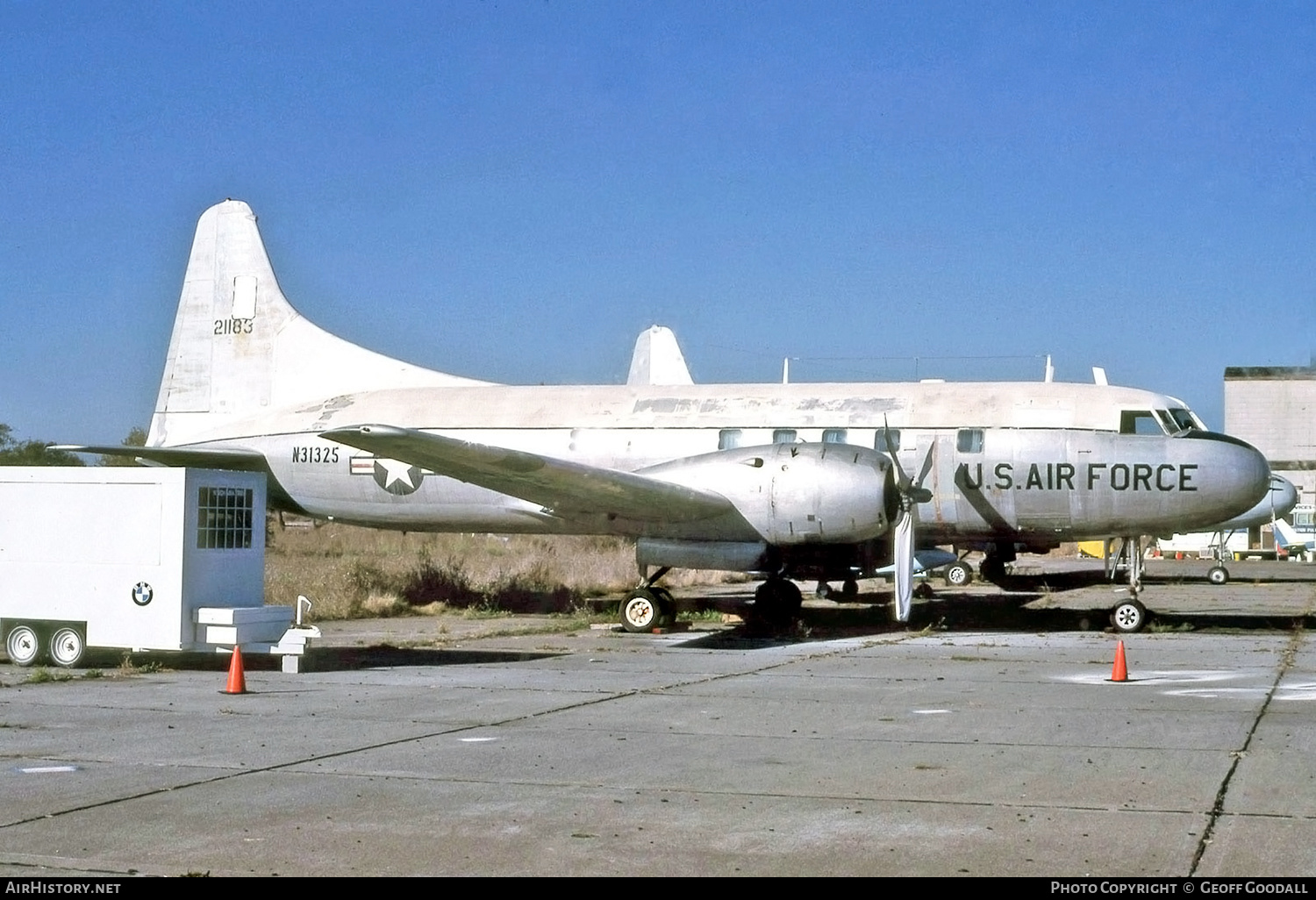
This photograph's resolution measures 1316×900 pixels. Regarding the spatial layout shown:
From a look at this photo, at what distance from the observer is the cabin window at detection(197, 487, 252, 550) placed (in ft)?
46.5

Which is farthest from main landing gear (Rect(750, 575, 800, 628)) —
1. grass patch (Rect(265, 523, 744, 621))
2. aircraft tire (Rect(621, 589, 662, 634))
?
grass patch (Rect(265, 523, 744, 621))

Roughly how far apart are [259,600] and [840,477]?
738 centimetres

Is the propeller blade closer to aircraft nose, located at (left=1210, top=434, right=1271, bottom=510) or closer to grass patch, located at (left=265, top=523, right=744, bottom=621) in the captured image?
aircraft nose, located at (left=1210, top=434, right=1271, bottom=510)

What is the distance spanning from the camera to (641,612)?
2016cm

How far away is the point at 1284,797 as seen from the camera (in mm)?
7828

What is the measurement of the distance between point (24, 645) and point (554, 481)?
22.1 ft

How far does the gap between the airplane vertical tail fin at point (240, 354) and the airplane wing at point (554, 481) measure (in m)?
5.79

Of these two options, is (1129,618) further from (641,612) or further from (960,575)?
(960,575)

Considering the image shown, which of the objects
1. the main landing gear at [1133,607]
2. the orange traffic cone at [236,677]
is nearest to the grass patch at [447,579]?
the main landing gear at [1133,607]

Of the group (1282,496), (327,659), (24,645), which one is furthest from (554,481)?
(1282,496)

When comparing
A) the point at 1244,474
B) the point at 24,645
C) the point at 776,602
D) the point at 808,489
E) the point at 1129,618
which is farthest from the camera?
the point at 776,602

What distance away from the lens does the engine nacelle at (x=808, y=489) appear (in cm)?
1794

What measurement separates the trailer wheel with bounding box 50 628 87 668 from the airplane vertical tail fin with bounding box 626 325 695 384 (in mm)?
22256
